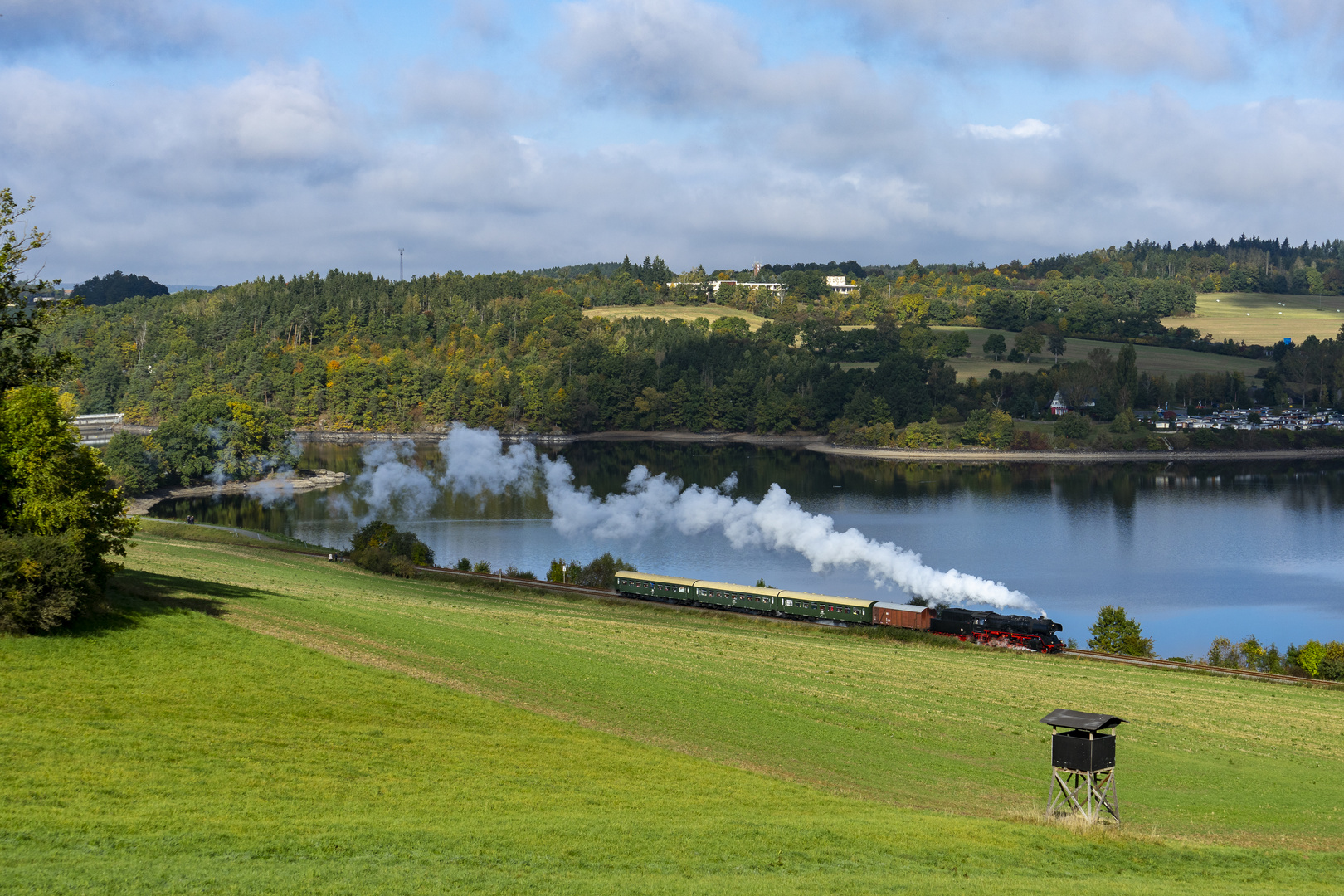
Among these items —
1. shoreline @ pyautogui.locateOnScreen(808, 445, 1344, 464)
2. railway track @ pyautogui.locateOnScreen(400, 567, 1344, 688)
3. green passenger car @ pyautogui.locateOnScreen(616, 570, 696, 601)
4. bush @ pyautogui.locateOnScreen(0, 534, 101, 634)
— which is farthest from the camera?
shoreline @ pyautogui.locateOnScreen(808, 445, 1344, 464)

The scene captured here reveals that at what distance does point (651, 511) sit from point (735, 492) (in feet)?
69.4

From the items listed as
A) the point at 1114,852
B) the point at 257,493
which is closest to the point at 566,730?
the point at 1114,852

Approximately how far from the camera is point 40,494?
3466 centimetres

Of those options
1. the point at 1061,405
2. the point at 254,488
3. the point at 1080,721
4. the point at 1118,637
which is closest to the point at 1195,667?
the point at 1118,637

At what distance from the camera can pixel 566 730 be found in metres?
31.0

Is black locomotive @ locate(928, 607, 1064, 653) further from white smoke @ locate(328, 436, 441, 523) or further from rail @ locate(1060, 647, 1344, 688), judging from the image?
white smoke @ locate(328, 436, 441, 523)

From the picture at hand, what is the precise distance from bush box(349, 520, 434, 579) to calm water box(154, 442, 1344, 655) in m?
9.03

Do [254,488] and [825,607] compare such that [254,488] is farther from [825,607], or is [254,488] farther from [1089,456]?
[1089,456]

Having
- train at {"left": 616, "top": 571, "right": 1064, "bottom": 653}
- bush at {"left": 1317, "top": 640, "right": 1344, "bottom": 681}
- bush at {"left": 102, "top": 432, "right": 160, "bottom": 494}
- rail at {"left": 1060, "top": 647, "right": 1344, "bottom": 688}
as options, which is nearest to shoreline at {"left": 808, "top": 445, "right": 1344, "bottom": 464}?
bush at {"left": 102, "top": 432, "right": 160, "bottom": 494}

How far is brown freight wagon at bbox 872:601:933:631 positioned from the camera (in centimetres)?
5891

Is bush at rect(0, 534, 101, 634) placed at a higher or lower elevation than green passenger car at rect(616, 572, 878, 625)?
higher

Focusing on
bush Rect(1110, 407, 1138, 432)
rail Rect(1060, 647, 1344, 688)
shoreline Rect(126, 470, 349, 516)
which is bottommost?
rail Rect(1060, 647, 1344, 688)

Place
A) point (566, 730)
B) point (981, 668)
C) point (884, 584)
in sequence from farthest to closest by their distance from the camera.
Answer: point (884, 584), point (981, 668), point (566, 730)

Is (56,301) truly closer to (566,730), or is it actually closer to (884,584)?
(566,730)
